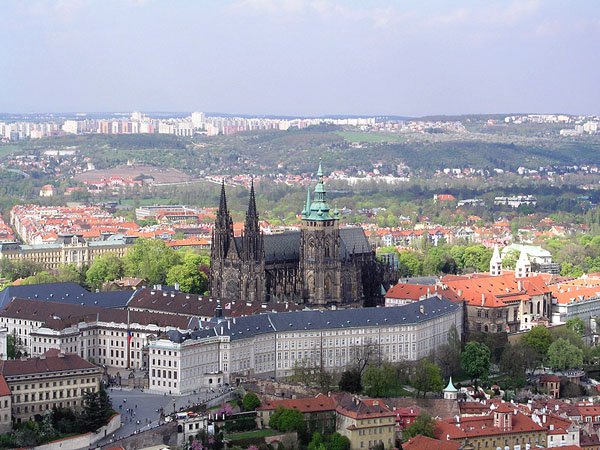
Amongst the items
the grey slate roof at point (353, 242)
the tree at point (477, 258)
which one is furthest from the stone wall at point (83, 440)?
the tree at point (477, 258)

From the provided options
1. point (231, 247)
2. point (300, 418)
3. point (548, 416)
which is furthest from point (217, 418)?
point (231, 247)

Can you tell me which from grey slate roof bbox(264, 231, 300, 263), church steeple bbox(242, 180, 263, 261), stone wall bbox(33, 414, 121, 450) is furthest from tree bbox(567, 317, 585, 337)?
stone wall bbox(33, 414, 121, 450)

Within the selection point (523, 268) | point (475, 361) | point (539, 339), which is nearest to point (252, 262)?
point (475, 361)

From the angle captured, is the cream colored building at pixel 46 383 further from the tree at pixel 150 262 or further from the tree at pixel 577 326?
the tree at pixel 150 262

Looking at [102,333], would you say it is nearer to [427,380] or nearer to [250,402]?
[250,402]

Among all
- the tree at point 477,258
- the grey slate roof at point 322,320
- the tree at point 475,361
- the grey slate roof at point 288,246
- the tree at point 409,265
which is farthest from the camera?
the tree at point 477,258
